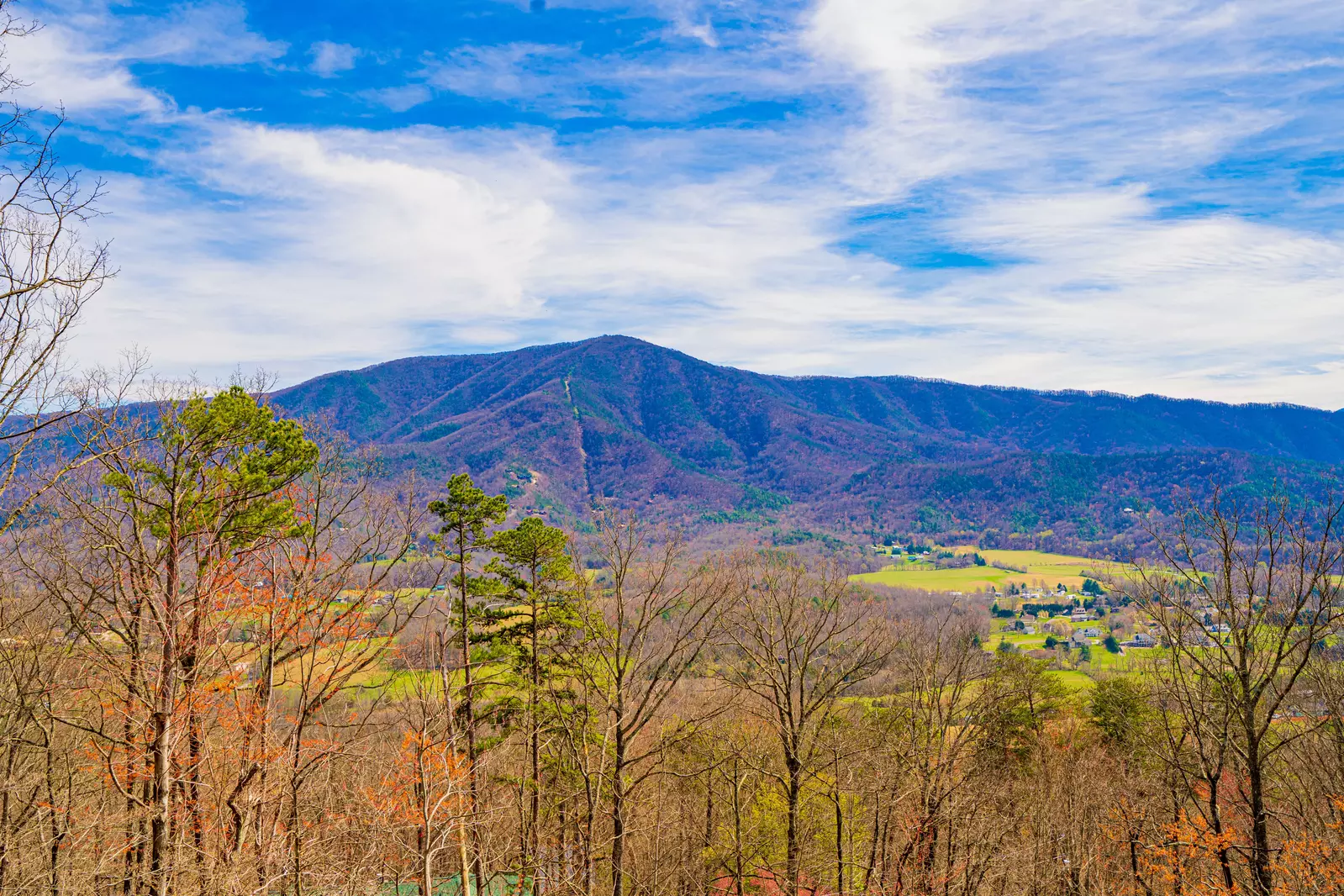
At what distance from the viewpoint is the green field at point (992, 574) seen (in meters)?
117

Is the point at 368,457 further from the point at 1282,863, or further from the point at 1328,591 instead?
the point at 1282,863

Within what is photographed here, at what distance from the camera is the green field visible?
385 ft

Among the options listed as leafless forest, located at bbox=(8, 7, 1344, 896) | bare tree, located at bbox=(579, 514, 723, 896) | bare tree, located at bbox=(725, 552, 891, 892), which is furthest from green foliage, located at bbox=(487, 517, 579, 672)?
bare tree, located at bbox=(725, 552, 891, 892)

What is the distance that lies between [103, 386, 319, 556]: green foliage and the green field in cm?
9967

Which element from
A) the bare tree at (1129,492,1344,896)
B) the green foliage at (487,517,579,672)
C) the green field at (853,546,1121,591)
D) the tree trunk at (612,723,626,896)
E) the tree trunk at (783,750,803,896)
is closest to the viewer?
the bare tree at (1129,492,1344,896)

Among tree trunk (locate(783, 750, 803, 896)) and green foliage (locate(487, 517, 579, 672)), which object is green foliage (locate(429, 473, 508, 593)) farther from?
tree trunk (locate(783, 750, 803, 896))

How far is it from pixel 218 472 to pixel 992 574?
148 m

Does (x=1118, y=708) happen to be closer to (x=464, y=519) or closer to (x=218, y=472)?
(x=464, y=519)

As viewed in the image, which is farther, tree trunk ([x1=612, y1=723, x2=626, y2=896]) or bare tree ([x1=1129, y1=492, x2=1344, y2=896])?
tree trunk ([x1=612, y1=723, x2=626, y2=896])

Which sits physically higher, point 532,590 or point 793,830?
point 532,590

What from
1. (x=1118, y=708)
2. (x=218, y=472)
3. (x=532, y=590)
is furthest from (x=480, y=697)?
(x=1118, y=708)

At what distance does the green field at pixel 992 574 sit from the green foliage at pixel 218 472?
99668 mm

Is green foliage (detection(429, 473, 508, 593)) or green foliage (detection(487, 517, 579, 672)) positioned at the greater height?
green foliage (detection(429, 473, 508, 593))

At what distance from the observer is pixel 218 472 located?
39.8 ft
